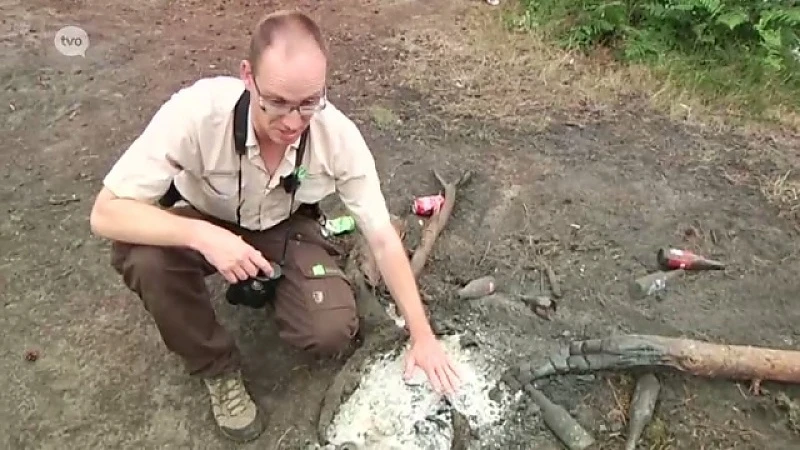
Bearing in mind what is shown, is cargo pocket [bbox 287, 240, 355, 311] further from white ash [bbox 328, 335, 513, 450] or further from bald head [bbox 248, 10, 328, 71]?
bald head [bbox 248, 10, 328, 71]

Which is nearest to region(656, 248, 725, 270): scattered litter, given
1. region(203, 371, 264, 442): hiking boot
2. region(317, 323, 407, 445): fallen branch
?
region(317, 323, 407, 445): fallen branch

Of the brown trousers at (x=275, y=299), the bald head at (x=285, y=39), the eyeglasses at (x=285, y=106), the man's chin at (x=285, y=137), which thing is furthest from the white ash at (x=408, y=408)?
the bald head at (x=285, y=39)

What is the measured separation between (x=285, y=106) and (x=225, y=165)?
433 millimetres

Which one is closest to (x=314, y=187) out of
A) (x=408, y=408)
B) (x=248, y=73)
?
(x=248, y=73)

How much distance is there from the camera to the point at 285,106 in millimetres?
2557

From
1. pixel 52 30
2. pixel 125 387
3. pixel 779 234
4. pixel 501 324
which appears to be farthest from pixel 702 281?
pixel 52 30

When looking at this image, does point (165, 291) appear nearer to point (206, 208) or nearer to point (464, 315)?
point (206, 208)

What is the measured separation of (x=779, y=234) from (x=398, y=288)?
231cm

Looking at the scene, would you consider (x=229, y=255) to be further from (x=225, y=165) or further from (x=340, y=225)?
(x=340, y=225)

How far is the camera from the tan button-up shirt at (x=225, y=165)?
9.01 feet

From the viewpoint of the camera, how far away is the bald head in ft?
8.20

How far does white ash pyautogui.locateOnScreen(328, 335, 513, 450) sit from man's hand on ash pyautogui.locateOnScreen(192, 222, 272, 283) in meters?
0.94

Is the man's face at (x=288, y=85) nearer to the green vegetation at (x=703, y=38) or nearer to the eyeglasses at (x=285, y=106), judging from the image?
the eyeglasses at (x=285, y=106)

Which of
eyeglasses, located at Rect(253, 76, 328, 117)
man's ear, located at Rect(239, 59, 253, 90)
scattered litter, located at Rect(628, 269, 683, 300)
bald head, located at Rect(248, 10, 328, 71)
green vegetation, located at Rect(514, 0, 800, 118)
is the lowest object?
scattered litter, located at Rect(628, 269, 683, 300)
